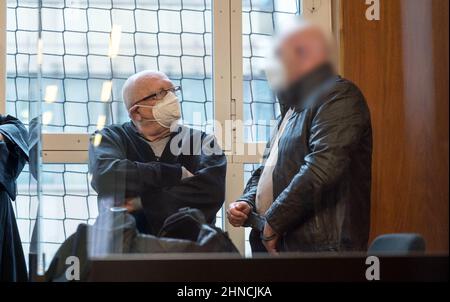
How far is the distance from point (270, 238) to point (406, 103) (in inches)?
14.0

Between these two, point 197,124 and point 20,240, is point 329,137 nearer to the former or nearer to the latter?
point 197,124

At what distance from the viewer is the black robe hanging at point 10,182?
1.90 meters

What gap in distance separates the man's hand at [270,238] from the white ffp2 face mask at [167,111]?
28 centimetres

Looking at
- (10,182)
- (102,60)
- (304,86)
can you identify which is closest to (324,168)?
(304,86)

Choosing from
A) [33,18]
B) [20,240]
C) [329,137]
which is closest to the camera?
[329,137]

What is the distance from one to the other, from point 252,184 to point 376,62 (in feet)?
1.08

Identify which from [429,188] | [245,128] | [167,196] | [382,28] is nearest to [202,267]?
[167,196]

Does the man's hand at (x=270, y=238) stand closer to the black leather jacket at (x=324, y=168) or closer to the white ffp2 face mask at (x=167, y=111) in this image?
the black leather jacket at (x=324, y=168)

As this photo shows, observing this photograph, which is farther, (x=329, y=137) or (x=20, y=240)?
(x=20, y=240)

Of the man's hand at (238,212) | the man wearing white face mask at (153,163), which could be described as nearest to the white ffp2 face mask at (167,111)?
the man wearing white face mask at (153,163)

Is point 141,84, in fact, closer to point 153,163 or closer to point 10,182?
point 153,163

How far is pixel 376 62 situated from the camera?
4.62ft

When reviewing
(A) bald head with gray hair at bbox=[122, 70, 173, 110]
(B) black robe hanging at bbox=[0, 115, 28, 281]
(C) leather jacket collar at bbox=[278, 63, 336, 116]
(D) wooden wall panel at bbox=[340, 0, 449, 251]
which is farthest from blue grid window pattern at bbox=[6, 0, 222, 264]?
(B) black robe hanging at bbox=[0, 115, 28, 281]

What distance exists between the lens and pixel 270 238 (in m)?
1.35
